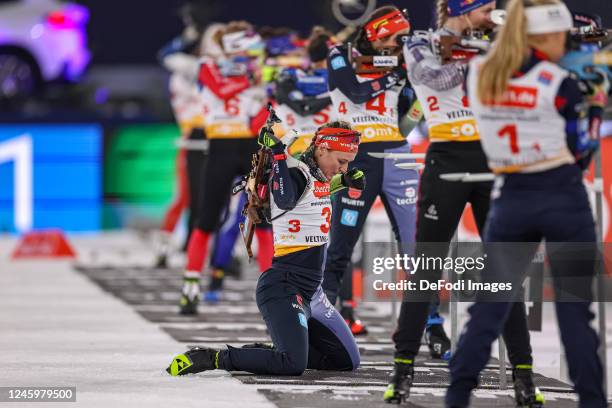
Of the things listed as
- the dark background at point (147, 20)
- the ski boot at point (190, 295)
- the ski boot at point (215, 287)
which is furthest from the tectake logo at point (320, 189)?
the dark background at point (147, 20)

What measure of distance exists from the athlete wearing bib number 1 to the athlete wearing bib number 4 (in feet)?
3.98

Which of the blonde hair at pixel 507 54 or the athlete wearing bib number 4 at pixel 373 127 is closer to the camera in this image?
the blonde hair at pixel 507 54

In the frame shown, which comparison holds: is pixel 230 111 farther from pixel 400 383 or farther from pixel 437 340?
pixel 400 383

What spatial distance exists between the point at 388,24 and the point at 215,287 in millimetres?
4356

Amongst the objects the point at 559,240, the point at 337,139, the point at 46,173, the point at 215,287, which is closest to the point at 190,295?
the point at 215,287

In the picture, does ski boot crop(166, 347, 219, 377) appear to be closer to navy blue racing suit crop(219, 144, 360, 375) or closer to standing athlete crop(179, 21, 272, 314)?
navy blue racing suit crop(219, 144, 360, 375)

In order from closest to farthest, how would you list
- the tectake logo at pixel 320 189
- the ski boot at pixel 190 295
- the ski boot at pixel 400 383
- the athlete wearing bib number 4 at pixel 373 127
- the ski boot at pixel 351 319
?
the ski boot at pixel 400 383, the tectake logo at pixel 320 189, the athlete wearing bib number 4 at pixel 373 127, the ski boot at pixel 351 319, the ski boot at pixel 190 295

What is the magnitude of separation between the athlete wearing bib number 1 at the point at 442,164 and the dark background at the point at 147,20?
60.3ft

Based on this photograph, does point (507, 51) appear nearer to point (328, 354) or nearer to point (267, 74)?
point (328, 354)

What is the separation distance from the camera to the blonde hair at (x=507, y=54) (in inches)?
236

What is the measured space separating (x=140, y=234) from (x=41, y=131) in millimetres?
2007

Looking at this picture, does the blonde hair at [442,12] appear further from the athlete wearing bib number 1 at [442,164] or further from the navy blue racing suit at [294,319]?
the navy blue racing suit at [294,319]

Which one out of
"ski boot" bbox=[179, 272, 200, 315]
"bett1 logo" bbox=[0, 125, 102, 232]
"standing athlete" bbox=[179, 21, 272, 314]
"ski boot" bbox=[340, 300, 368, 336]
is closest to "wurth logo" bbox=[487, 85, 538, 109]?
"ski boot" bbox=[340, 300, 368, 336]

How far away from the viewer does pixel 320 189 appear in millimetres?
8141
